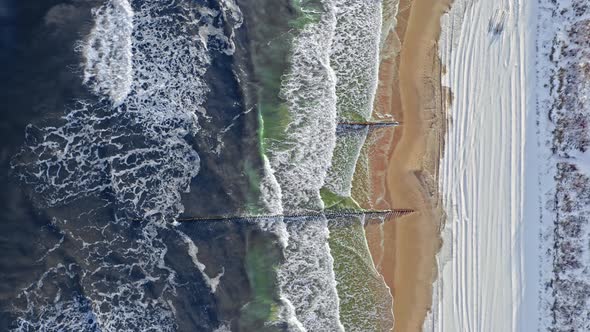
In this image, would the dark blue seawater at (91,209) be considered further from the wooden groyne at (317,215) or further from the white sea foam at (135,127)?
the wooden groyne at (317,215)

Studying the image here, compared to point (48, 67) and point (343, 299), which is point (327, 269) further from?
point (48, 67)

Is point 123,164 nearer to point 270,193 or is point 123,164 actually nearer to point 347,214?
point 270,193

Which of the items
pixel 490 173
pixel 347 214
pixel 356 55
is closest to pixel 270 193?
pixel 347 214

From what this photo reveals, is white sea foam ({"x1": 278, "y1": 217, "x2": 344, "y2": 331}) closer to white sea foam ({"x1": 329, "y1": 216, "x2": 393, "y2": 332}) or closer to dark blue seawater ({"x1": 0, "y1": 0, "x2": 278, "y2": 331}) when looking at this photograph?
white sea foam ({"x1": 329, "y1": 216, "x2": 393, "y2": 332})

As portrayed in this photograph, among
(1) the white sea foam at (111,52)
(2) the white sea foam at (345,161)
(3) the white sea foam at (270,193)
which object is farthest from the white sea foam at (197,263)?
(1) the white sea foam at (111,52)

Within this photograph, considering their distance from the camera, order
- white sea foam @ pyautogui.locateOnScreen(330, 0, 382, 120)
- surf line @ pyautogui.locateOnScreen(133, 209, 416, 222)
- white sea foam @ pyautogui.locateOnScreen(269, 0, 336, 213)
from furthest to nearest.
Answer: white sea foam @ pyautogui.locateOnScreen(330, 0, 382, 120) < white sea foam @ pyautogui.locateOnScreen(269, 0, 336, 213) < surf line @ pyautogui.locateOnScreen(133, 209, 416, 222)

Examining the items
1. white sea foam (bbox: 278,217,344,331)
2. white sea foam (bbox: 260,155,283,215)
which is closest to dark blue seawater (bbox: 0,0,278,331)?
white sea foam (bbox: 260,155,283,215)
